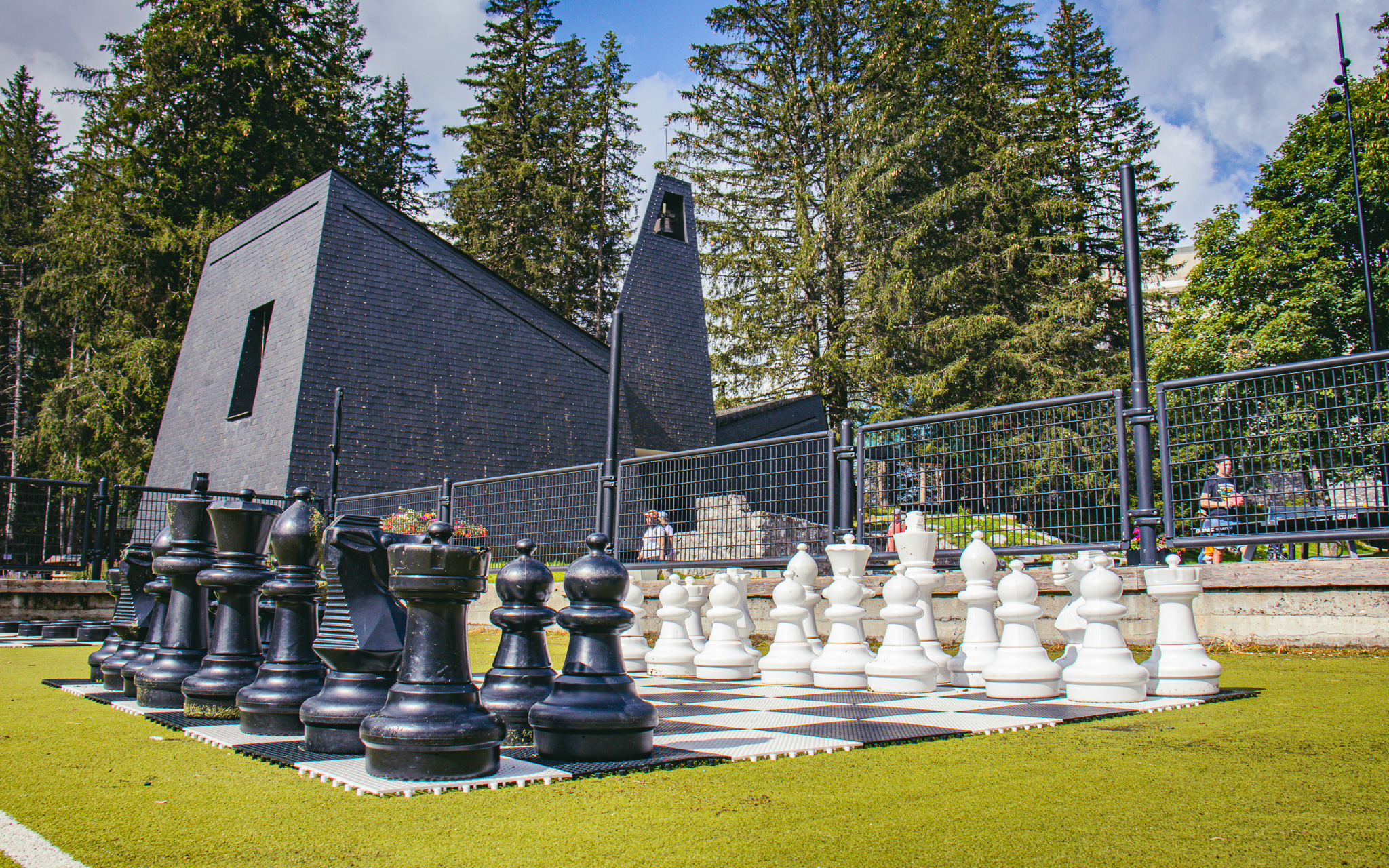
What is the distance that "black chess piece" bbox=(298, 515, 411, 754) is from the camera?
7.52 feet

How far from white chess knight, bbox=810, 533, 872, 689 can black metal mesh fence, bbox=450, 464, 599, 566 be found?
4.63 metres

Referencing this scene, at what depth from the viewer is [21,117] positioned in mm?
32188

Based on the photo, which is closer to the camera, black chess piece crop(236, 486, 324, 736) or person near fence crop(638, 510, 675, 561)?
black chess piece crop(236, 486, 324, 736)

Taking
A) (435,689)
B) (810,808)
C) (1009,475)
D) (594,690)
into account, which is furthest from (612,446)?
(810,808)

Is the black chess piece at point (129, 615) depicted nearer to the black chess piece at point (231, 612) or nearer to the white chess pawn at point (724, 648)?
the black chess piece at point (231, 612)

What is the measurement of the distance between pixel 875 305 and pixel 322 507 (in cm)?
1580

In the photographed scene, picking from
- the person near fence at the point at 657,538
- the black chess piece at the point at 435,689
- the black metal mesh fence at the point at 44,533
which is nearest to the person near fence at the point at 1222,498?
the person near fence at the point at 657,538

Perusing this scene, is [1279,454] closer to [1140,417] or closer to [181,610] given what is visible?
[1140,417]

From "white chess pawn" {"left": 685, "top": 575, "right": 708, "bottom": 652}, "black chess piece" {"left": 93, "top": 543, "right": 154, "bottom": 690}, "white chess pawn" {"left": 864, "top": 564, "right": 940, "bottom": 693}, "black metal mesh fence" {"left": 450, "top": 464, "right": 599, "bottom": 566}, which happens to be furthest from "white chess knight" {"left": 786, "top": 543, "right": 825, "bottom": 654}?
"black metal mesh fence" {"left": 450, "top": 464, "right": 599, "bottom": 566}

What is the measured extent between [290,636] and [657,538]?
596 centimetres

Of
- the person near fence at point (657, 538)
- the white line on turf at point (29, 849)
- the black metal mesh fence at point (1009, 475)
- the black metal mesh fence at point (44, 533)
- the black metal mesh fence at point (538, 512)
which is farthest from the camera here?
the black metal mesh fence at point (44, 533)

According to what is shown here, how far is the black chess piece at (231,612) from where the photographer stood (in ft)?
9.58

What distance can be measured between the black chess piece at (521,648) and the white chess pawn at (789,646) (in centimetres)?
167

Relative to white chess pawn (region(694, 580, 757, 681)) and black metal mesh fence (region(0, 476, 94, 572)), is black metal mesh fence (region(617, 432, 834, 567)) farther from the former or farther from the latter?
black metal mesh fence (region(0, 476, 94, 572))
